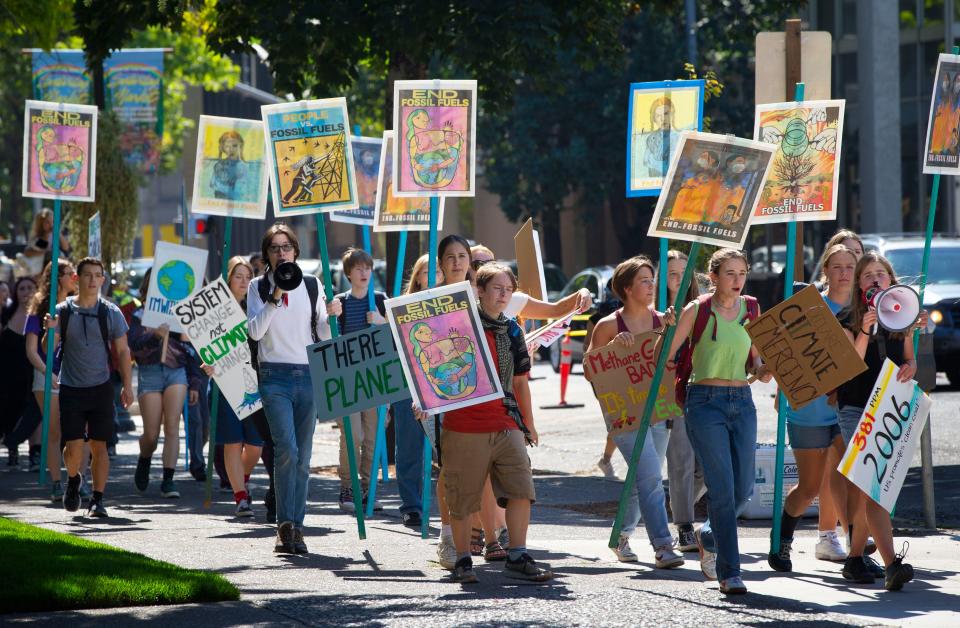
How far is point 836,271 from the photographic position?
869cm

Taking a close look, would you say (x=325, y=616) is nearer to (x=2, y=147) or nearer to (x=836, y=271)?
(x=836, y=271)

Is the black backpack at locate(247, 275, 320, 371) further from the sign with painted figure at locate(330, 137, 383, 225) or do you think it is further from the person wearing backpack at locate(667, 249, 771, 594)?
the sign with painted figure at locate(330, 137, 383, 225)

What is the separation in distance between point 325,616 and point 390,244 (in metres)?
9.02

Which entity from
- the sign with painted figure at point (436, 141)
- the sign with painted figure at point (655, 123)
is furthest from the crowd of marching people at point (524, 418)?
the sign with painted figure at point (655, 123)

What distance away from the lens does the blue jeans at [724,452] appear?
7.68m

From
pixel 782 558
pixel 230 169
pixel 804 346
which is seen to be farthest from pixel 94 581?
pixel 230 169

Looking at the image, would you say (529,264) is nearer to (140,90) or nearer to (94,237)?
(94,237)

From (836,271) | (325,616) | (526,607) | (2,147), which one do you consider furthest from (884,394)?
(2,147)

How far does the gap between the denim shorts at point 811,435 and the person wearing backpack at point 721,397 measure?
540mm

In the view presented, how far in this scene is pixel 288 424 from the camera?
9359 millimetres

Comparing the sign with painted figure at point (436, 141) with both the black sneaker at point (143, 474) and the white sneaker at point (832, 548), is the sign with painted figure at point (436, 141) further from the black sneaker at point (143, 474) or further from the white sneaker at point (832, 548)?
the black sneaker at point (143, 474)

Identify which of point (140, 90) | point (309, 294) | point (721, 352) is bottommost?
point (721, 352)

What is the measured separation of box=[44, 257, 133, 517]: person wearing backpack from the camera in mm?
11102

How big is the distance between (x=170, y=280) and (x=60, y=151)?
6.41 ft
